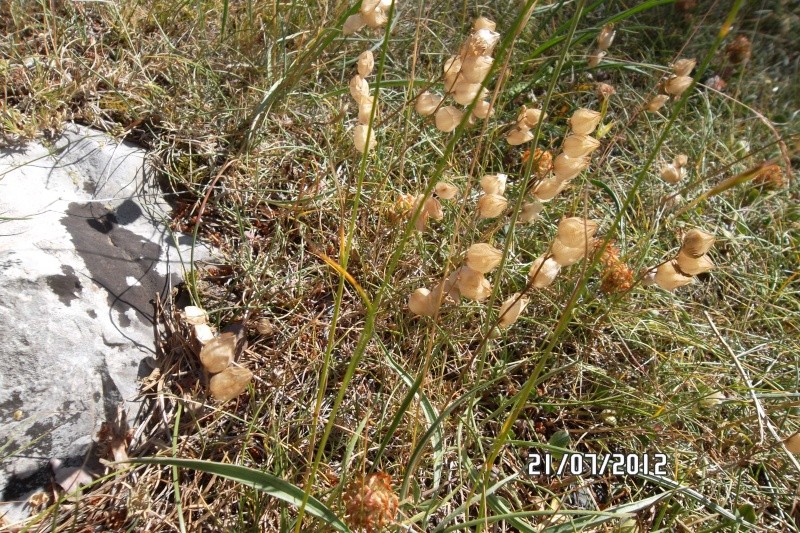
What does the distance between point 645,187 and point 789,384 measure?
0.63 meters

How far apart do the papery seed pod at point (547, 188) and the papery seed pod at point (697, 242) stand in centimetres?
20

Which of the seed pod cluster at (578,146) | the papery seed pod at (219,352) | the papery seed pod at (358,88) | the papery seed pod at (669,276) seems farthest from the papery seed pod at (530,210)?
the papery seed pod at (219,352)

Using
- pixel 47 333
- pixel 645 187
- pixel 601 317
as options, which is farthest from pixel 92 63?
pixel 645 187

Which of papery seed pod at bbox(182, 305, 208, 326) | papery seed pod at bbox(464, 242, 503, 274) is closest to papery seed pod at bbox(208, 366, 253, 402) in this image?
papery seed pod at bbox(182, 305, 208, 326)

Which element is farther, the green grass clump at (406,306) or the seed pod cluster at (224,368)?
the green grass clump at (406,306)

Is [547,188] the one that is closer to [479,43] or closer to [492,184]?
[492,184]

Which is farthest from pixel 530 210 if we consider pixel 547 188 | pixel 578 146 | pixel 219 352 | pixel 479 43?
pixel 219 352

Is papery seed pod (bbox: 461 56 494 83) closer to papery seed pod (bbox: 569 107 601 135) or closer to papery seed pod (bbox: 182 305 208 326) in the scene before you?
papery seed pod (bbox: 569 107 601 135)

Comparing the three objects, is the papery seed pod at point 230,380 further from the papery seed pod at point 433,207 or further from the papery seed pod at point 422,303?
the papery seed pod at point 433,207

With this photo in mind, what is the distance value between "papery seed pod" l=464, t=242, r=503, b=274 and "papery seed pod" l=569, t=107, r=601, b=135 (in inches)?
8.9

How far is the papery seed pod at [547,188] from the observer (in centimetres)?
92

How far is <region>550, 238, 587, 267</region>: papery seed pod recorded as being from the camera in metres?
0.80

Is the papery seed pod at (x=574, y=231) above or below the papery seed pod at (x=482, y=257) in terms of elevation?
above

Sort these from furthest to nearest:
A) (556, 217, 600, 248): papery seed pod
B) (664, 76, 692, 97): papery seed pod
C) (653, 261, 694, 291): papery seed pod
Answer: (664, 76, 692, 97): papery seed pod, (653, 261, 694, 291): papery seed pod, (556, 217, 600, 248): papery seed pod
